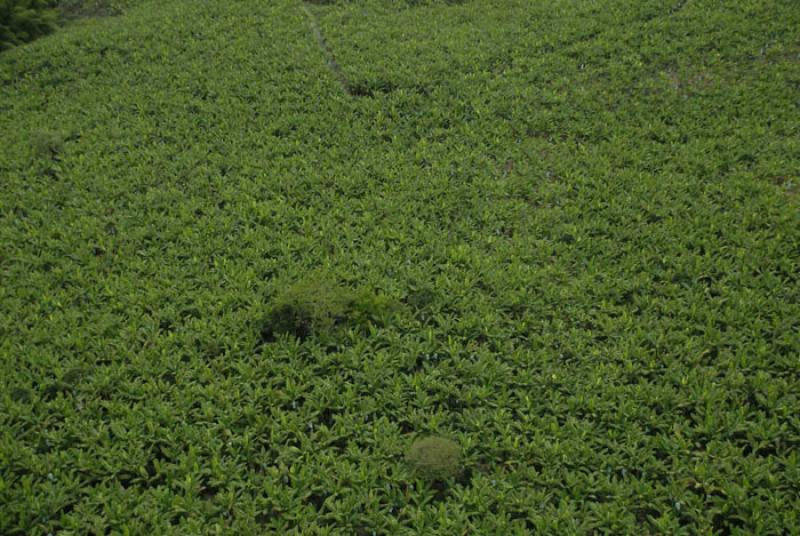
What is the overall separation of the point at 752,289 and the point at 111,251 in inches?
315

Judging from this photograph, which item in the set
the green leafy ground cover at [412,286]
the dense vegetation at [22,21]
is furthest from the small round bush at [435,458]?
the dense vegetation at [22,21]

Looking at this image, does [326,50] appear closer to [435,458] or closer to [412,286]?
[412,286]

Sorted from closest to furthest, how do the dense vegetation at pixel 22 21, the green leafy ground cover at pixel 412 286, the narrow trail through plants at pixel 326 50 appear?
the green leafy ground cover at pixel 412 286
the narrow trail through plants at pixel 326 50
the dense vegetation at pixel 22 21

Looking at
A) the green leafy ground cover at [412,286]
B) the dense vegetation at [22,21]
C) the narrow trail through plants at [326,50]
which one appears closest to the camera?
the green leafy ground cover at [412,286]

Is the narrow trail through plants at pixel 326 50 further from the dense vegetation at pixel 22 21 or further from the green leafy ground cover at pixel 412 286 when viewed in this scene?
the dense vegetation at pixel 22 21

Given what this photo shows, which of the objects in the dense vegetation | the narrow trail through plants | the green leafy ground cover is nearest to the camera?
the green leafy ground cover

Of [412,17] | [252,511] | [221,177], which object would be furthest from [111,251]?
[412,17]

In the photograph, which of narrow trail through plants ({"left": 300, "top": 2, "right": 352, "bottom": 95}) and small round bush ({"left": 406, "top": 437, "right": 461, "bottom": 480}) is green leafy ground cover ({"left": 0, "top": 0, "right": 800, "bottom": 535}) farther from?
narrow trail through plants ({"left": 300, "top": 2, "right": 352, "bottom": 95})

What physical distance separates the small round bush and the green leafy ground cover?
106 mm

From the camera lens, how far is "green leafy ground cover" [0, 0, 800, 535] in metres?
4.86

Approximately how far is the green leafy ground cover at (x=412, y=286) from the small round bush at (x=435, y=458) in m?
0.11

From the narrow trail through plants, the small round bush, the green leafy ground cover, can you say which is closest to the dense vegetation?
the green leafy ground cover

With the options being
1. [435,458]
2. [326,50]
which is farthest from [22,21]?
[435,458]

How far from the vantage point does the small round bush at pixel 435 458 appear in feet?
16.2
